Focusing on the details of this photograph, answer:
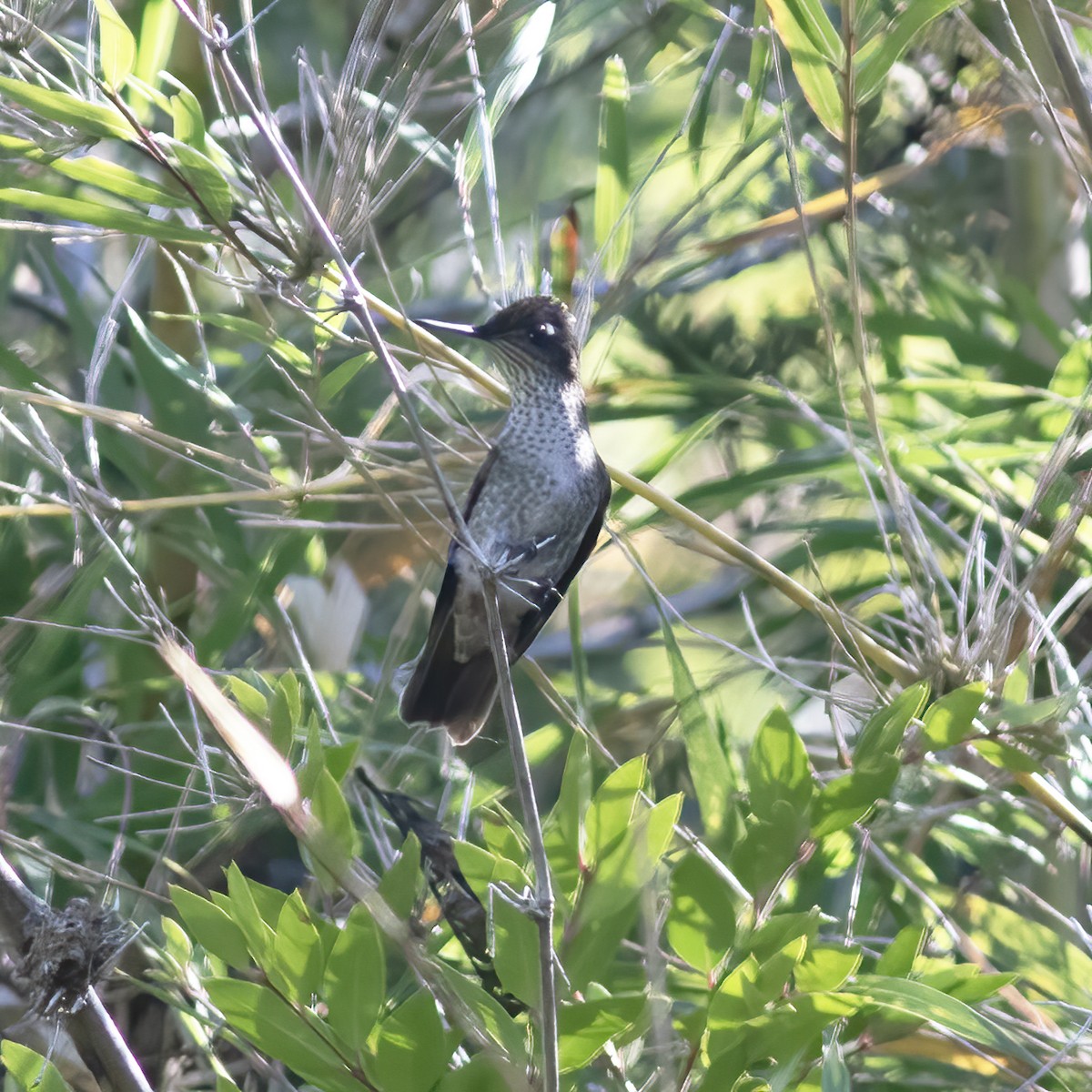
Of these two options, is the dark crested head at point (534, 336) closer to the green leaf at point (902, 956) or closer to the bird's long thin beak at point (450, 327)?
the bird's long thin beak at point (450, 327)

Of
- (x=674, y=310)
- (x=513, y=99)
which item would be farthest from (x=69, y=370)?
(x=513, y=99)

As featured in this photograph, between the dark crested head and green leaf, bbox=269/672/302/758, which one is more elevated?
the dark crested head

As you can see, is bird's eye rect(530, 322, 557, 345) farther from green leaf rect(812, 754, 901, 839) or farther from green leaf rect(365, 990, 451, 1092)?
green leaf rect(365, 990, 451, 1092)

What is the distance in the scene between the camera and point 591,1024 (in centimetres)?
106

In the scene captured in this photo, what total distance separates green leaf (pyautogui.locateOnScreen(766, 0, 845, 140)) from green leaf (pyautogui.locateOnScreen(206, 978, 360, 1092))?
36.8 inches

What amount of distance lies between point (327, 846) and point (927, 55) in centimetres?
247

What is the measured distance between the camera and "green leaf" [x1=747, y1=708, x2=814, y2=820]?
3.98 feet

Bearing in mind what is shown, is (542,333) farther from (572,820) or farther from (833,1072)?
(833,1072)

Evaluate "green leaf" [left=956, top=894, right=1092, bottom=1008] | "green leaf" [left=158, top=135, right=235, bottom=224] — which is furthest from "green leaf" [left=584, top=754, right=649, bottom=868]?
"green leaf" [left=956, top=894, right=1092, bottom=1008]

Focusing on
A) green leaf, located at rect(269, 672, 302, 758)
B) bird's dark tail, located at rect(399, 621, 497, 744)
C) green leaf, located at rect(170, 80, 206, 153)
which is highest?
green leaf, located at rect(170, 80, 206, 153)

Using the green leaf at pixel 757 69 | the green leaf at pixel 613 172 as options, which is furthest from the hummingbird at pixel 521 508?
the green leaf at pixel 757 69

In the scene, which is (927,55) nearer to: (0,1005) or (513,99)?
(513,99)

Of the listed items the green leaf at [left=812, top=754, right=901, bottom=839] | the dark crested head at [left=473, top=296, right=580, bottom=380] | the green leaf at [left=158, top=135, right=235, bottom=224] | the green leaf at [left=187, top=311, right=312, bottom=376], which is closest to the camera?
the green leaf at [left=812, top=754, right=901, bottom=839]

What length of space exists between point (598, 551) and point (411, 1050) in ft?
4.14
